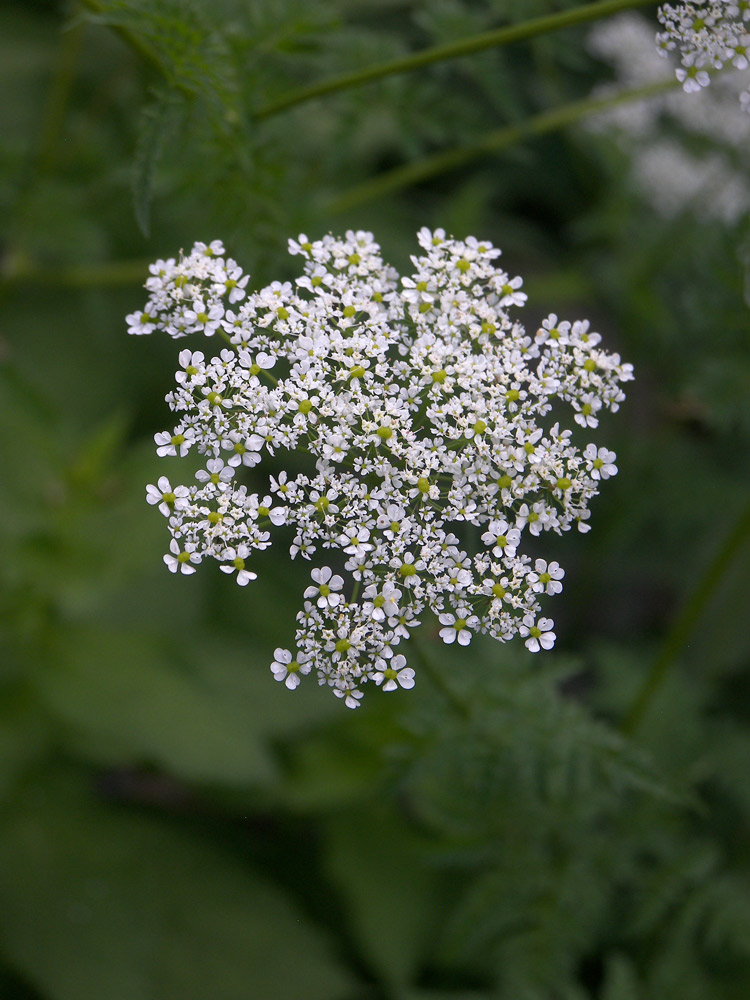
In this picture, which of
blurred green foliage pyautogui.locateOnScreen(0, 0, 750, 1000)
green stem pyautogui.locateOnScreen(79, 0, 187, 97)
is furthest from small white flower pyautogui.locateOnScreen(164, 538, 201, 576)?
green stem pyautogui.locateOnScreen(79, 0, 187, 97)

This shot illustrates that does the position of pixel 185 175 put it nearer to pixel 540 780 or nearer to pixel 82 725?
pixel 82 725

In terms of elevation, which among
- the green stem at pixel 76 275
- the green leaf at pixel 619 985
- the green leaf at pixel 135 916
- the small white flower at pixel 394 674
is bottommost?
the green leaf at pixel 135 916

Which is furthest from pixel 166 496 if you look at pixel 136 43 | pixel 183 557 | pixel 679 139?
pixel 679 139

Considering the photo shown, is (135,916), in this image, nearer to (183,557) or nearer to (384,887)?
(384,887)

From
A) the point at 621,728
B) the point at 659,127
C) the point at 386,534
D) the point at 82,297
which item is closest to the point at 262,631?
the point at 621,728

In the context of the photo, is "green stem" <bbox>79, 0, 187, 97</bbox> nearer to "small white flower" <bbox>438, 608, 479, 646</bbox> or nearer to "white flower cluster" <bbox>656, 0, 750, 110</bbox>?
"white flower cluster" <bbox>656, 0, 750, 110</bbox>

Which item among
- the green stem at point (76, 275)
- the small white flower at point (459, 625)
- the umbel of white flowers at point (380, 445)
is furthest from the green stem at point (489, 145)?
the small white flower at point (459, 625)

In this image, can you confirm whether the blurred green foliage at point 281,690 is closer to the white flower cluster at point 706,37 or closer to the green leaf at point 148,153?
the green leaf at point 148,153
